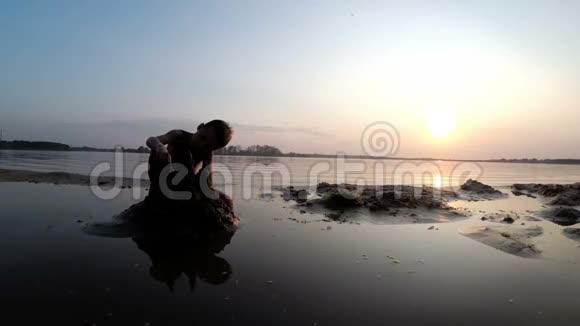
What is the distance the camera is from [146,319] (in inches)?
120

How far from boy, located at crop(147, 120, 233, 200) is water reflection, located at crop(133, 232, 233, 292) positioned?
1.00 meters

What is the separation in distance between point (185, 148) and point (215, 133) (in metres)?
0.72

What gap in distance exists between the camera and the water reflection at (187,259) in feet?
13.7

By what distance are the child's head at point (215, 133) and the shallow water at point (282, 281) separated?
5.78 ft

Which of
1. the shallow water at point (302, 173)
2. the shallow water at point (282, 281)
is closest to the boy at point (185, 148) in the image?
the shallow water at point (282, 281)

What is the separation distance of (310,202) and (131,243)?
6.85m

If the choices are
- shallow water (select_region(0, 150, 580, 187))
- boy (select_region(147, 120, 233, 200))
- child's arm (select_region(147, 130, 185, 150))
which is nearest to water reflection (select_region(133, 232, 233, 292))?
boy (select_region(147, 120, 233, 200))

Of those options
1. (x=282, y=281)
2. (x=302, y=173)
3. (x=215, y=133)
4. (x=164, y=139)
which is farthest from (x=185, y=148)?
(x=302, y=173)

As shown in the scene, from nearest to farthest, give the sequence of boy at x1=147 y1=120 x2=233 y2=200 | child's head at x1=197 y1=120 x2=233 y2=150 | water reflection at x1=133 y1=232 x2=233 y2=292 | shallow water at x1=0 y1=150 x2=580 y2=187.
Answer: water reflection at x1=133 y1=232 x2=233 y2=292 → boy at x1=147 y1=120 x2=233 y2=200 → child's head at x1=197 y1=120 x2=233 y2=150 → shallow water at x1=0 y1=150 x2=580 y2=187

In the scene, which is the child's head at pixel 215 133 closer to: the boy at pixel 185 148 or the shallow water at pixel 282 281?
the boy at pixel 185 148

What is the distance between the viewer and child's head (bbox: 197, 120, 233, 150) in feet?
20.7

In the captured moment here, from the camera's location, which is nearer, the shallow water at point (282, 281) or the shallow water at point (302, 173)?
the shallow water at point (282, 281)

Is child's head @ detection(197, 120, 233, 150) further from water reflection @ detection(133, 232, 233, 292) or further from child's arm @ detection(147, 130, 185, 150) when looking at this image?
water reflection @ detection(133, 232, 233, 292)

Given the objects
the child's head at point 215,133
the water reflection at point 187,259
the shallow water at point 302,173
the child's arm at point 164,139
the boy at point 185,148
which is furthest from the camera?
the shallow water at point 302,173
